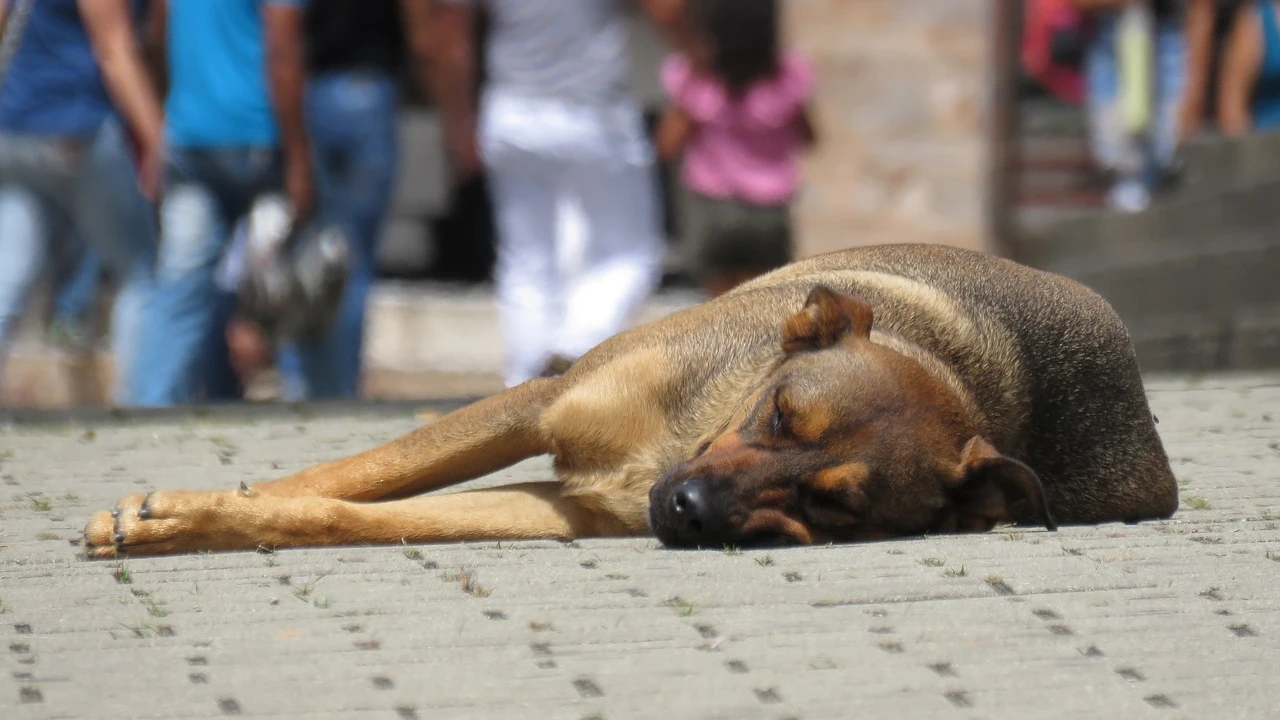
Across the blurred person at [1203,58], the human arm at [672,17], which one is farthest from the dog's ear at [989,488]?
the blurred person at [1203,58]

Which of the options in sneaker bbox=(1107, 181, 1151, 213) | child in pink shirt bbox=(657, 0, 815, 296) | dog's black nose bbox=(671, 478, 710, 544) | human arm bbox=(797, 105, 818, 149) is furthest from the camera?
sneaker bbox=(1107, 181, 1151, 213)

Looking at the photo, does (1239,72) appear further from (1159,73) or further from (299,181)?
(299,181)

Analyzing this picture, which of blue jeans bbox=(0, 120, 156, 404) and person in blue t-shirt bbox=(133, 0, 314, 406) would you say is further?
person in blue t-shirt bbox=(133, 0, 314, 406)

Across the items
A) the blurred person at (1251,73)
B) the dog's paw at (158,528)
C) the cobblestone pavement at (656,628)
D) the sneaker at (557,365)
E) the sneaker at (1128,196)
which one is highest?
the blurred person at (1251,73)

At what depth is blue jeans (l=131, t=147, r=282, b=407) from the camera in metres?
7.88

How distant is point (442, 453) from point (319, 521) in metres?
0.43

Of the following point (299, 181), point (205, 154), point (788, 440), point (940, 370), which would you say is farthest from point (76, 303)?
point (788, 440)

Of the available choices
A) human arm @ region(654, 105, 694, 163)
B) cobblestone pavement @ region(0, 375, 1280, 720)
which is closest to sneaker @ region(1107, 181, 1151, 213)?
human arm @ region(654, 105, 694, 163)

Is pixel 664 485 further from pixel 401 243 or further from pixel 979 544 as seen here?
pixel 401 243

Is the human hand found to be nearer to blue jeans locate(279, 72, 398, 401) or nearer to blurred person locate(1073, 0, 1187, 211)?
blue jeans locate(279, 72, 398, 401)

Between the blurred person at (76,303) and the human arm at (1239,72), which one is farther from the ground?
the human arm at (1239,72)

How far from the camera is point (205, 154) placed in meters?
7.92

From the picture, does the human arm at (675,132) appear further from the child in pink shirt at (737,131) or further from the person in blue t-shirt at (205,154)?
the person in blue t-shirt at (205,154)

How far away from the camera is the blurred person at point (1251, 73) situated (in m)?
10.8
